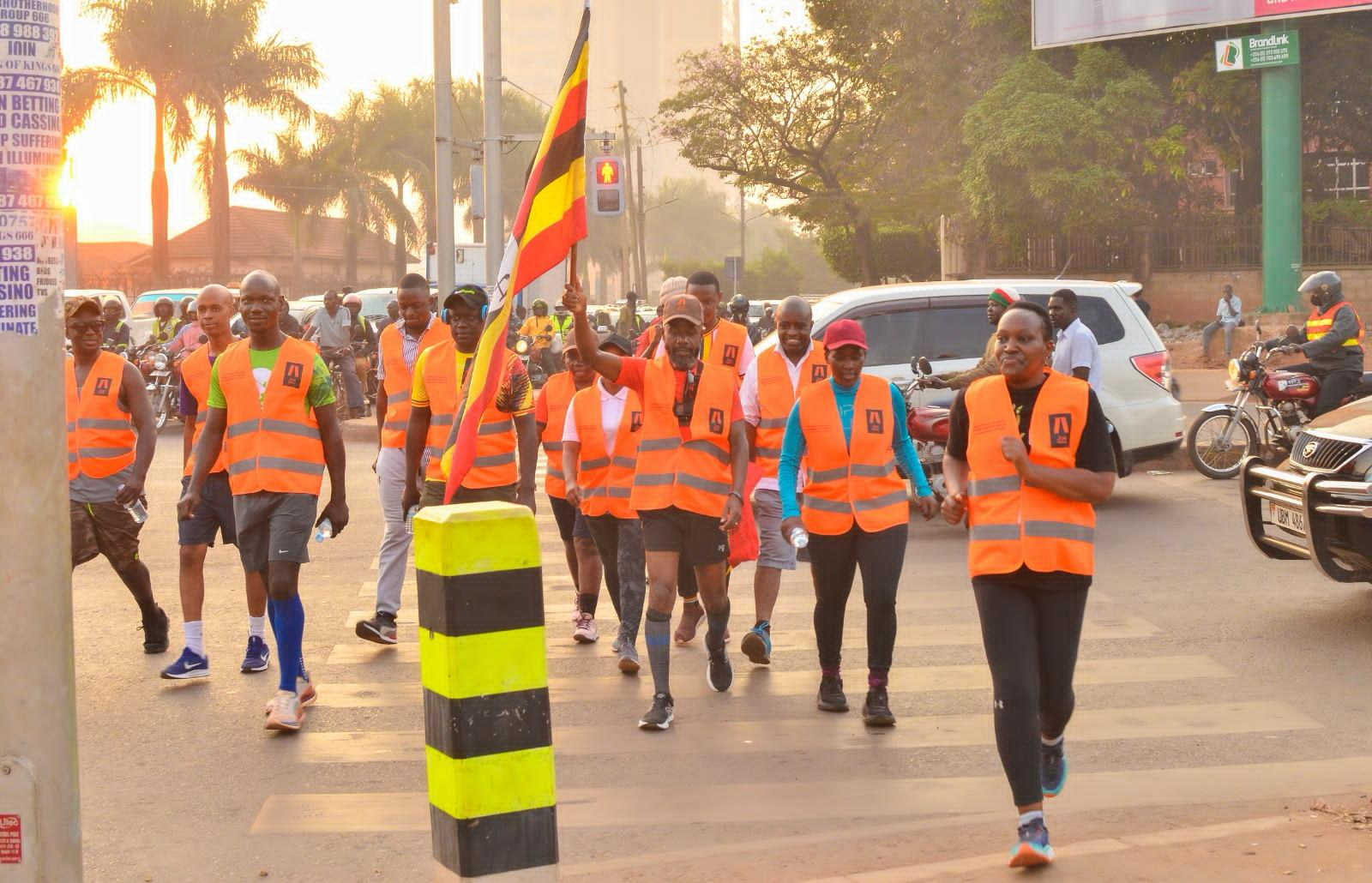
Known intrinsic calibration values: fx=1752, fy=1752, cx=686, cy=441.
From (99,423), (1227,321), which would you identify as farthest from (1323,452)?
(1227,321)

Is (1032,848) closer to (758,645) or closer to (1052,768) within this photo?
(1052,768)

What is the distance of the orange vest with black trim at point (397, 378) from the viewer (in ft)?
31.8

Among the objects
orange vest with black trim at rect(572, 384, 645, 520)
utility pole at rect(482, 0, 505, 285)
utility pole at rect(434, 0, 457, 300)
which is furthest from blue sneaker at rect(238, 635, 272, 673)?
utility pole at rect(482, 0, 505, 285)

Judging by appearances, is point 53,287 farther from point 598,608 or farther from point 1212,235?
point 1212,235

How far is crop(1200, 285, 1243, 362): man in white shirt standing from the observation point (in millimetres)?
32906

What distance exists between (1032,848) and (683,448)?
2.91 m

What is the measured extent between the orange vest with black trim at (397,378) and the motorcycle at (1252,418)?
344 inches

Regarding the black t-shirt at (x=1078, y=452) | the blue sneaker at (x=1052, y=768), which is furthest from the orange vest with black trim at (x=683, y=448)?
the blue sneaker at (x=1052, y=768)

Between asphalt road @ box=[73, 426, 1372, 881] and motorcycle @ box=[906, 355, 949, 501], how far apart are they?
298 centimetres

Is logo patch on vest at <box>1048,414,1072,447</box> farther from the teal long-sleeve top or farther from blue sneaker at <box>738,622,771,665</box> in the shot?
blue sneaker at <box>738,622,771,665</box>

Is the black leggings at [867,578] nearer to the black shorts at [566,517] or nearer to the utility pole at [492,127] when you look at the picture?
the black shorts at [566,517]

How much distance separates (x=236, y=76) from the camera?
52500 mm

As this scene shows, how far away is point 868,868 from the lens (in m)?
5.43

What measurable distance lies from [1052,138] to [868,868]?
31.9 m
